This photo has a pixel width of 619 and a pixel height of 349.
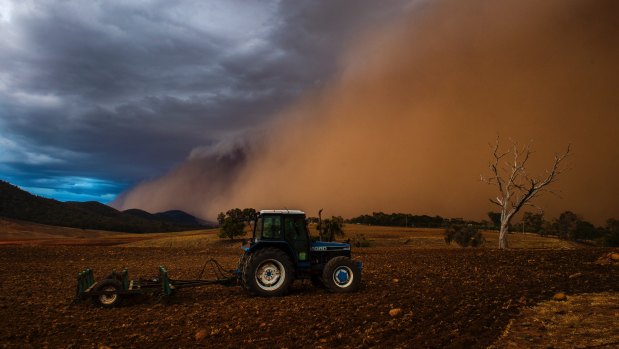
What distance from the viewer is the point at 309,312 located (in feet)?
33.6

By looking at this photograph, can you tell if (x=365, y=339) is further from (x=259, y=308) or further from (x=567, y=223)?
(x=567, y=223)

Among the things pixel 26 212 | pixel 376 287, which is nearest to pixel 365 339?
pixel 376 287

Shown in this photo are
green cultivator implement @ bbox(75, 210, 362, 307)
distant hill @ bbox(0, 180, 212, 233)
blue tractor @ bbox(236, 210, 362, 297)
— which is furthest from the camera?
distant hill @ bbox(0, 180, 212, 233)

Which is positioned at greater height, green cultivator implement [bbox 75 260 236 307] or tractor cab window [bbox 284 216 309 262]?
tractor cab window [bbox 284 216 309 262]

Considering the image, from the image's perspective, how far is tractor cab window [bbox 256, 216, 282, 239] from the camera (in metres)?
12.6

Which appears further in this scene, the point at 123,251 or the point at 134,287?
the point at 123,251

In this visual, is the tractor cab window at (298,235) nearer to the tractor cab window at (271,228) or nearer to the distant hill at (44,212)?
the tractor cab window at (271,228)

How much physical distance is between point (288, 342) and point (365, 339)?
4.97ft

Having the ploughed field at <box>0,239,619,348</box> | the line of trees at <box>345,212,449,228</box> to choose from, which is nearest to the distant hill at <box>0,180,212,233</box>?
the line of trees at <box>345,212,449,228</box>

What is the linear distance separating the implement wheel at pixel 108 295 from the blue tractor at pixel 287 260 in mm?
3611

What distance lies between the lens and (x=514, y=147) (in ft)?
121

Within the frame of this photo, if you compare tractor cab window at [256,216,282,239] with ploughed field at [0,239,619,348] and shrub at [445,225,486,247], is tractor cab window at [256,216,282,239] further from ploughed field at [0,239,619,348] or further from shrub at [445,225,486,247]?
shrub at [445,225,486,247]

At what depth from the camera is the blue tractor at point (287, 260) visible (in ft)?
40.0

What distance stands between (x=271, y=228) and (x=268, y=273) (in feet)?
4.63
